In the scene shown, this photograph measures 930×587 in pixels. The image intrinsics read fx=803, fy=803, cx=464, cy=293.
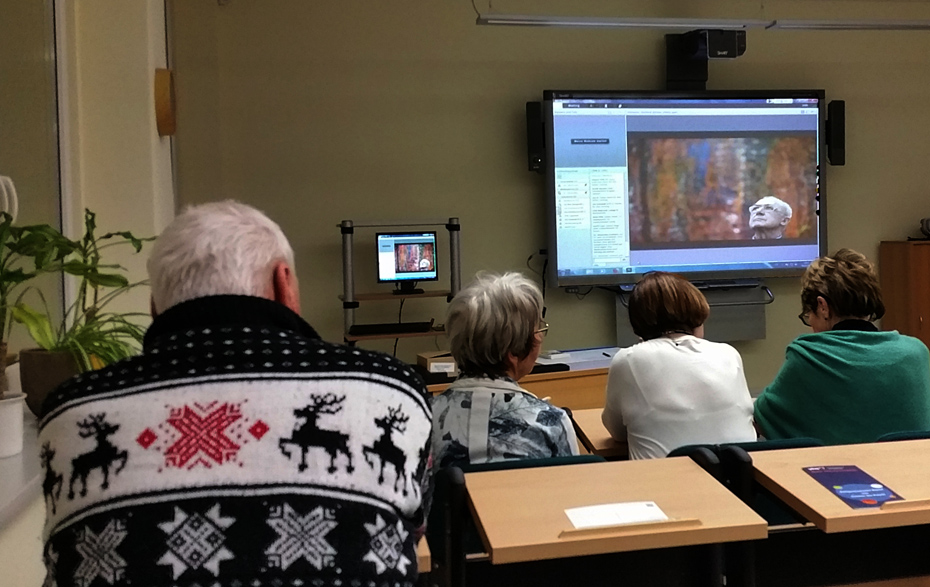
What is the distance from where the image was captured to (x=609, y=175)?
4.77 meters

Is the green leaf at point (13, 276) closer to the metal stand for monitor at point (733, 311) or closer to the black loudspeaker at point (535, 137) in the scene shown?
the black loudspeaker at point (535, 137)

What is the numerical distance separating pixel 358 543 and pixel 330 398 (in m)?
0.18

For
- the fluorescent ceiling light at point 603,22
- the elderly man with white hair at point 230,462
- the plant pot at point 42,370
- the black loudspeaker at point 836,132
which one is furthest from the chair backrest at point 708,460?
the black loudspeaker at point 836,132

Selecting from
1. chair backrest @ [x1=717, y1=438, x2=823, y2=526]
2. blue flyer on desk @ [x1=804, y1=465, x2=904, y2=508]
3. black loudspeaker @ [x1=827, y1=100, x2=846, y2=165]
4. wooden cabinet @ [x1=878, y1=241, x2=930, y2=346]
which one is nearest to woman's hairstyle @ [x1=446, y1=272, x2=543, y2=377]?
chair backrest @ [x1=717, y1=438, x2=823, y2=526]

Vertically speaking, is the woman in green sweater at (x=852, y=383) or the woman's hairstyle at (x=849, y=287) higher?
the woman's hairstyle at (x=849, y=287)

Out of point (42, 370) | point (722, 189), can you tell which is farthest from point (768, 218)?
point (42, 370)

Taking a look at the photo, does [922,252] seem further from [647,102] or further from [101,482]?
[101,482]

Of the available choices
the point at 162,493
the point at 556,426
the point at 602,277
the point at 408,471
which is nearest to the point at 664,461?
the point at 556,426

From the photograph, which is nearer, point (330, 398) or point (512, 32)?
point (330, 398)

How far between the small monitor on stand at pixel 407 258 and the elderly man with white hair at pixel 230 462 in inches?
130

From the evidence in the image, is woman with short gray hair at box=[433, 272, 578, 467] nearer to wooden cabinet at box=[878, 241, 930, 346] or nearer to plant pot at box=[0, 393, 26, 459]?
plant pot at box=[0, 393, 26, 459]

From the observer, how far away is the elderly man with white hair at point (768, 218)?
16.4 ft

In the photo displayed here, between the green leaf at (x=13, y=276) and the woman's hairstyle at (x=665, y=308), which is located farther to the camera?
the woman's hairstyle at (x=665, y=308)

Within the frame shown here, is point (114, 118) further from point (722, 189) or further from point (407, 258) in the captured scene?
point (722, 189)
